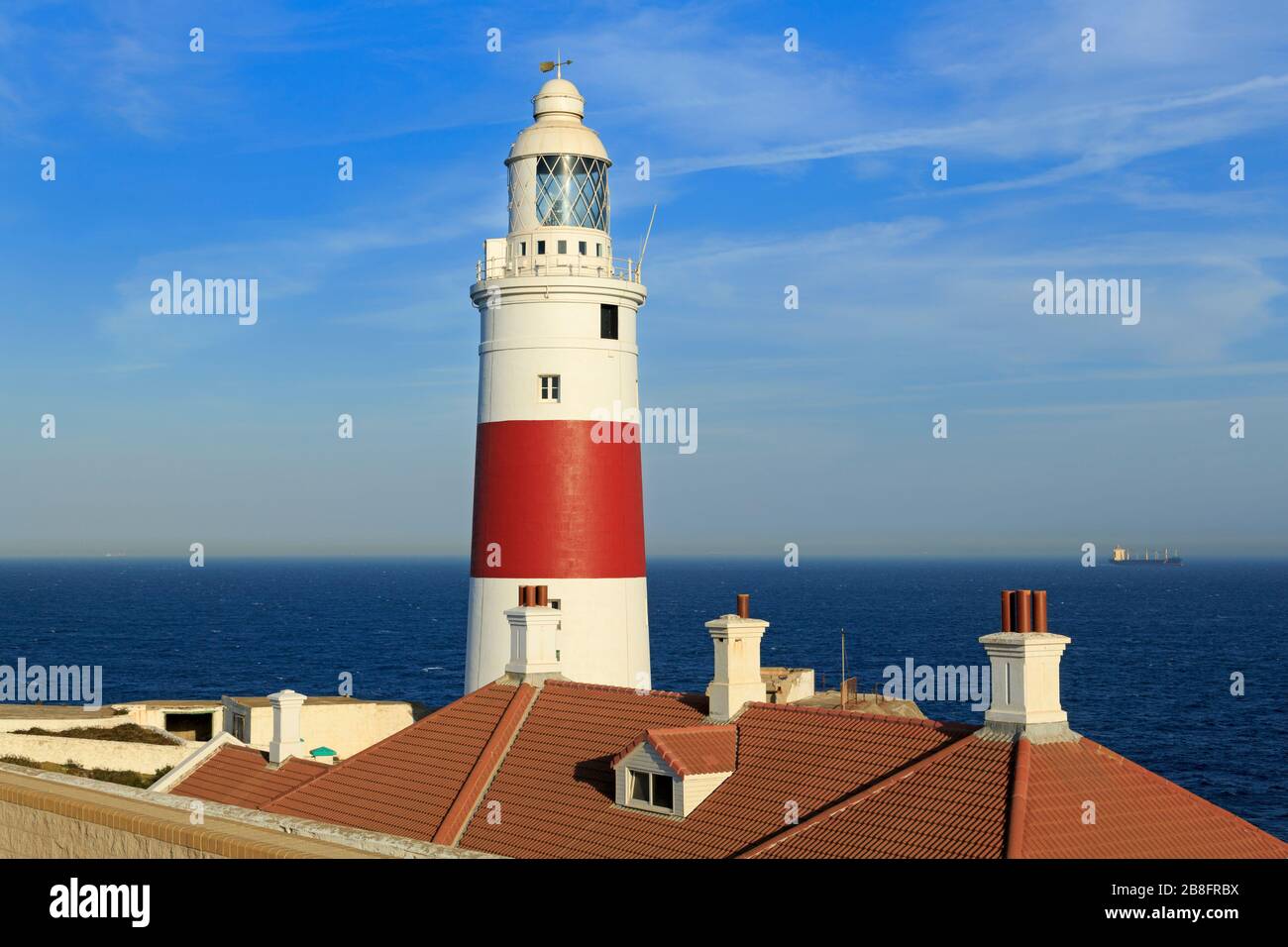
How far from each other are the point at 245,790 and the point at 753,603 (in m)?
174

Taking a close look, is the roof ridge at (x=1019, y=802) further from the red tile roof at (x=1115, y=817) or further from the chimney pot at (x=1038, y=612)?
the chimney pot at (x=1038, y=612)

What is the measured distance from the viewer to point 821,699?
49.8m

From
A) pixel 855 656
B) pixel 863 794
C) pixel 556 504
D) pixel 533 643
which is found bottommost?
pixel 855 656

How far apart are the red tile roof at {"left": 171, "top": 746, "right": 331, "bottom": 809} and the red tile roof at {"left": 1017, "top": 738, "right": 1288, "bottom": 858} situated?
14117mm

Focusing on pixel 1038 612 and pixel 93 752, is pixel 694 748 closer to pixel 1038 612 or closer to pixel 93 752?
pixel 1038 612

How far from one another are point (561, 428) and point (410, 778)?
9.91 metres

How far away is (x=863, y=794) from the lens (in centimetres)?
2097

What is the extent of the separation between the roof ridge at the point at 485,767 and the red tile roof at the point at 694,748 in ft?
8.92

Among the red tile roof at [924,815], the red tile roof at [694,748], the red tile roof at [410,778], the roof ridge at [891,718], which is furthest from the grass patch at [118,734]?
the red tile roof at [924,815]

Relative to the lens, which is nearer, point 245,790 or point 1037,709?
point 1037,709

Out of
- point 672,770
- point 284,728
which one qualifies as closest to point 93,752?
point 284,728

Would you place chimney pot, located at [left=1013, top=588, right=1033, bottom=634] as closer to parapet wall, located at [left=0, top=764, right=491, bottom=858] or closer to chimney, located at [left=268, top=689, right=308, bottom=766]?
parapet wall, located at [left=0, top=764, right=491, bottom=858]
